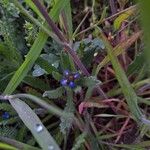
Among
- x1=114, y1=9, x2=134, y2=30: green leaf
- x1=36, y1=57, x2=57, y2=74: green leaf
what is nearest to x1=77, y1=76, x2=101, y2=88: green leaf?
x1=36, y1=57, x2=57, y2=74: green leaf

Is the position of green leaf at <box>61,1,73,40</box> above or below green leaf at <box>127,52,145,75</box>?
above

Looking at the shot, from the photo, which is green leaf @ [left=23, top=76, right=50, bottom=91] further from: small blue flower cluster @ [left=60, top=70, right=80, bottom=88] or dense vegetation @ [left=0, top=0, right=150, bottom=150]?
small blue flower cluster @ [left=60, top=70, right=80, bottom=88]

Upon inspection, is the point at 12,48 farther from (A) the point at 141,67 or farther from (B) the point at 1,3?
(A) the point at 141,67

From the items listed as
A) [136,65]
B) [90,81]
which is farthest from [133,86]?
[90,81]

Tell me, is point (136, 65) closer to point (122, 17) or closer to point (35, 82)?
point (122, 17)

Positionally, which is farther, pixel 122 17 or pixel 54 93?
pixel 122 17

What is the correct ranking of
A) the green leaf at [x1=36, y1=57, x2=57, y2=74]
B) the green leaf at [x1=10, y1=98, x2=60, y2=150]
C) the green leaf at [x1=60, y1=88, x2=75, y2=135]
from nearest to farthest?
the green leaf at [x1=10, y1=98, x2=60, y2=150], the green leaf at [x1=60, y1=88, x2=75, y2=135], the green leaf at [x1=36, y1=57, x2=57, y2=74]

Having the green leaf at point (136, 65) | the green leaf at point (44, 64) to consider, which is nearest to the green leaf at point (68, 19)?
the green leaf at point (44, 64)

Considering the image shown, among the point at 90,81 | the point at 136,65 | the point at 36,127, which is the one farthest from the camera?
the point at 136,65
